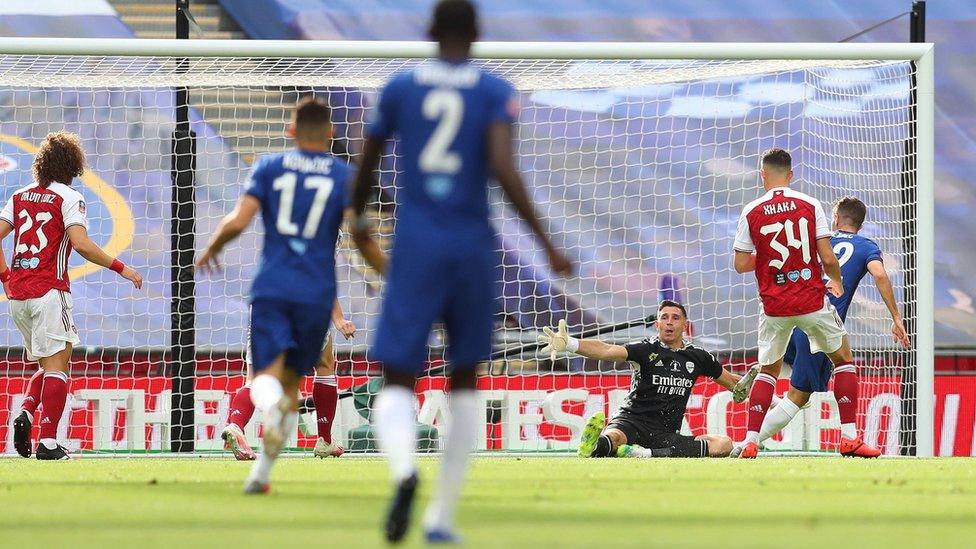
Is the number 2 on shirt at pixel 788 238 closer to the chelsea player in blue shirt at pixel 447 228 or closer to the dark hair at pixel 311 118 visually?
the dark hair at pixel 311 118

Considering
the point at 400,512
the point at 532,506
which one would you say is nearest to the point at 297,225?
the point at 532,506

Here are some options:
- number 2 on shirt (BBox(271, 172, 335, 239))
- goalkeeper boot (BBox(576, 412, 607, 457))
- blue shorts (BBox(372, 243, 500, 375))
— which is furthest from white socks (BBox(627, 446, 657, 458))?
blue shorts (BBox(372, 243, 500, 375))

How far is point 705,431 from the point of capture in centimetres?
1193

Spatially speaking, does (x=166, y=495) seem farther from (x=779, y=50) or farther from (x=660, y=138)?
(x=660, y=138)

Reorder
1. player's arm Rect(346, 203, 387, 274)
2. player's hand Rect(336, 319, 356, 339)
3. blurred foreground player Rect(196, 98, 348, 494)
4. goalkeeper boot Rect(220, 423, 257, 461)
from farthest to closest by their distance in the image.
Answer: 1. player's hand Rect(336, 319, 356, 339)
2. goalkeeper boot Rect(220, 423, 257, 461)
3. blurred foreground player Rect(196, 98, 348, 494)
4. player's arm Rect(346, 203, 387, 274)

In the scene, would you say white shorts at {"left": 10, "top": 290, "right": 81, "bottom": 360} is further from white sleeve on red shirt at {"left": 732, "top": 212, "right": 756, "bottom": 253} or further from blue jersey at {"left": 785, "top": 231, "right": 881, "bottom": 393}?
blue jersey at {"left": 785, "top": 231, "right": 881, "bottom": 393}

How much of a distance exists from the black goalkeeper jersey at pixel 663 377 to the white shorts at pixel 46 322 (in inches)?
148

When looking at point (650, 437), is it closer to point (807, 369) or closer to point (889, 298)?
point (807, 369)

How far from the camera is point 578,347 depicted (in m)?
9.14

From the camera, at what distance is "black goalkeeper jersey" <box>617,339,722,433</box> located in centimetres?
953

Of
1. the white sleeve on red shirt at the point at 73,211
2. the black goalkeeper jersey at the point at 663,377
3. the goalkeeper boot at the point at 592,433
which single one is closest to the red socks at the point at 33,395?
the white sleeve on red shirt at the point at 73,211

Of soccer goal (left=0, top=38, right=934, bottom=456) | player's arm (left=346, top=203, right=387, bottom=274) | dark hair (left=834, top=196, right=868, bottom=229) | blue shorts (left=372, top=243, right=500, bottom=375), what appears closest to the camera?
blue shorts (left=372, top=243, right=500, bottom=375)

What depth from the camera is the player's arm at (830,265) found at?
28.7 feet

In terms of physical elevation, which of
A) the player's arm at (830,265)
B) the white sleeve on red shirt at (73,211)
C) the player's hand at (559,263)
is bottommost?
the player's hand at (559,263)
